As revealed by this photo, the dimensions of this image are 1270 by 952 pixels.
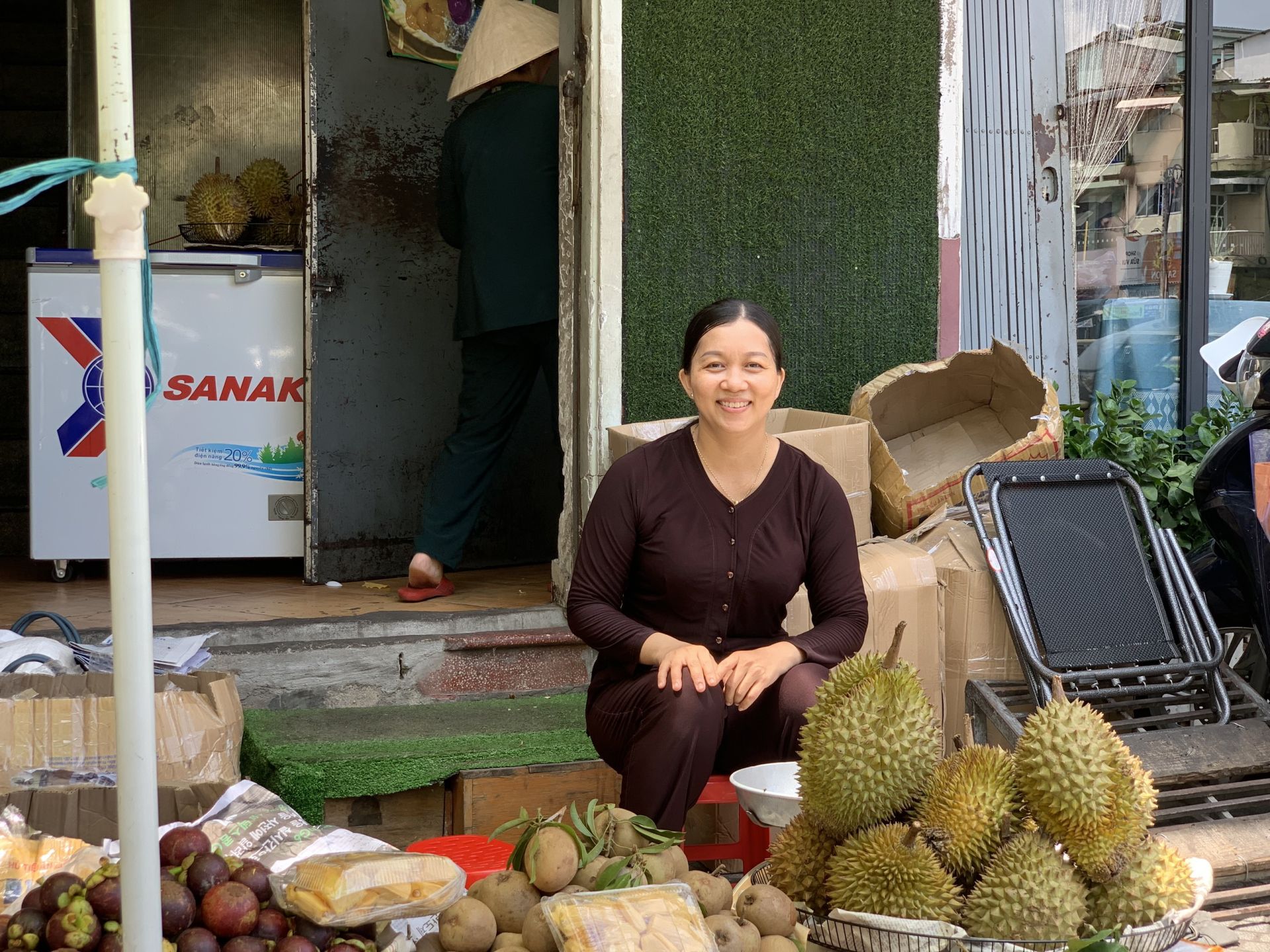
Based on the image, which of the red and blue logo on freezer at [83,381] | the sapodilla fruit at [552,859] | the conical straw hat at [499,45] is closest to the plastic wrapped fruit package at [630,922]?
the sapodilla fruit at [552,859]

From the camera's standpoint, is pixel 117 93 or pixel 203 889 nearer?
pixel 117 93

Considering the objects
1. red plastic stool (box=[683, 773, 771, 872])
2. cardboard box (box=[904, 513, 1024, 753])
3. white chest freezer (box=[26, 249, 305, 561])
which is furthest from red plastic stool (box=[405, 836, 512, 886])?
white chest freezer (box=[26, 249, 305, 561])

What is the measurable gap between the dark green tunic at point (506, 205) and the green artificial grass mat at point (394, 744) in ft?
4.30

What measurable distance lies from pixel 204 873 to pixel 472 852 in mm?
679

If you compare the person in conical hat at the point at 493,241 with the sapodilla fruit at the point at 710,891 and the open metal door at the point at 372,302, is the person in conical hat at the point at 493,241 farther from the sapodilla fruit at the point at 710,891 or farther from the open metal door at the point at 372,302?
the sapodilla fruit at the point at 710,891

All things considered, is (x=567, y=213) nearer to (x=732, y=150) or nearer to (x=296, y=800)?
(x=732, y=150)

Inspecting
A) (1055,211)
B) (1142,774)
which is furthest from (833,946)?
(1055,211)

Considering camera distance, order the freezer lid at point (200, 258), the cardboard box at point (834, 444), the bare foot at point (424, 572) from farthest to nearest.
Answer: the freezer lid at point (200, 258)
the bare foot at point (424, 572)
the cardboard box at point (834, 444)

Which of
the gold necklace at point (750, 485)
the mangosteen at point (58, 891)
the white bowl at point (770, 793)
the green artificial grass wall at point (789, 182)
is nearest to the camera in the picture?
the mangosteen at point (58, 891)

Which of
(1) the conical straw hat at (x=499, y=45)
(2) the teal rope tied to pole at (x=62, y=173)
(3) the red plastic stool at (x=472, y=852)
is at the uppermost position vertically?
(1) the conical straw hat at (x=499, y=45)

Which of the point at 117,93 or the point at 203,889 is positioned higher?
the point at 117,93

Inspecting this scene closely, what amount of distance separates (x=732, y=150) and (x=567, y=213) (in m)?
0.57

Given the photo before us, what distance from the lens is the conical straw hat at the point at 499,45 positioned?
13.5 ft

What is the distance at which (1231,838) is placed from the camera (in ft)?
8.80
